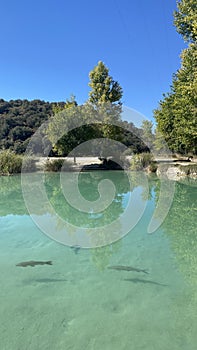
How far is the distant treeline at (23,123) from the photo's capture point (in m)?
36.0

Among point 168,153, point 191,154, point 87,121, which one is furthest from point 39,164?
point 168,153

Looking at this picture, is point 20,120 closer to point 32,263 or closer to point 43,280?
point 32,263

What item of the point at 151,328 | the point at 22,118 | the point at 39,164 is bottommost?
the point at 151,328

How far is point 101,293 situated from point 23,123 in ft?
131

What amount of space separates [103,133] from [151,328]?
22074 mm

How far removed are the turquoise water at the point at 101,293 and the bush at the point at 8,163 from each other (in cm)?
1386

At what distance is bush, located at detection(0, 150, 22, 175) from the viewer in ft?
65.8

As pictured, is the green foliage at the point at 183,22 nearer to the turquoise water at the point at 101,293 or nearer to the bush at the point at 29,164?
the turquoise water at the point at 101,293

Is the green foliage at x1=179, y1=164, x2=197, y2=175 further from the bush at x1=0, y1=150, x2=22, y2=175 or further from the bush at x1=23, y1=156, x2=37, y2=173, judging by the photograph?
the bush at x1=0, y1=150, x2=22, y2=175

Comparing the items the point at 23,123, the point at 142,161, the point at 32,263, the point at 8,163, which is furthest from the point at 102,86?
the point at 32,263

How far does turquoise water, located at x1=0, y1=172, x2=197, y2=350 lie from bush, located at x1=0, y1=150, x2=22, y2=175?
13.9 metres

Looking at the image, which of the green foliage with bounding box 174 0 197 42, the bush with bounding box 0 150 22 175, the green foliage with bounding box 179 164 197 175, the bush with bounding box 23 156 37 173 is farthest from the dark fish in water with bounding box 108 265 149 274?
the bush with bounding box 23 156 37 173

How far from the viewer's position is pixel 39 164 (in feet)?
74.2

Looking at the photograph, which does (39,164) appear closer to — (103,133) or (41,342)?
(103,133)
